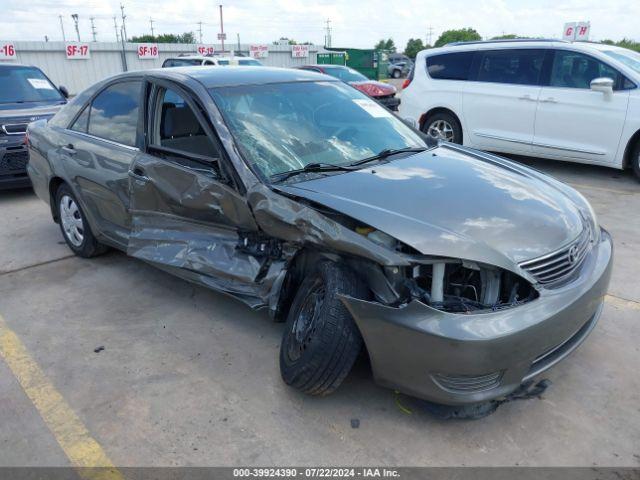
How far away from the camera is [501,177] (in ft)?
10.2

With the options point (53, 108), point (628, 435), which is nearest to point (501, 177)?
point (628, 435)

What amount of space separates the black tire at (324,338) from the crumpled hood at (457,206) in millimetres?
321

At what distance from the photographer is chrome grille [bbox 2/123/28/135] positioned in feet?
21.9

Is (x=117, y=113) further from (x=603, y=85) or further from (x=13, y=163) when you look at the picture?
(x=603, y=85)

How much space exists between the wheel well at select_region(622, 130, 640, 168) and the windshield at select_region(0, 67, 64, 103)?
7.96 metres

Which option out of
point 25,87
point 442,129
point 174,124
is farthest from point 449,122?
point 25,87

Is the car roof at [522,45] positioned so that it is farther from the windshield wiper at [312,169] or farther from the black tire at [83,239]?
the black tire at [83,239]

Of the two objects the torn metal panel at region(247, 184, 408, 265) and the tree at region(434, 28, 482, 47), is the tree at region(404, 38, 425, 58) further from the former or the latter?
the torn metal panel at region(247, 184, 408, 265)

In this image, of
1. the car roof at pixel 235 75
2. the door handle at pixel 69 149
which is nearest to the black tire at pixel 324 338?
the car roof at pixel 235 75

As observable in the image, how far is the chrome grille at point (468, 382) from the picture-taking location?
2293mm

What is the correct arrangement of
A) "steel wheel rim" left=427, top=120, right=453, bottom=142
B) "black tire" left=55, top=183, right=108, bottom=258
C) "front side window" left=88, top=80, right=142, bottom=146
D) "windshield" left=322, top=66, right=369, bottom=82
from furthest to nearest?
1. "windshield" left=322, top=66, right=369, bottom=82
2. "steel wheel rim" left=427, top=120, right=453, bottom=142
3. "black tire" left=55, top=183, right=108, bottom=258
4. "front side window" left=88, top=80, right=142, bottom=146

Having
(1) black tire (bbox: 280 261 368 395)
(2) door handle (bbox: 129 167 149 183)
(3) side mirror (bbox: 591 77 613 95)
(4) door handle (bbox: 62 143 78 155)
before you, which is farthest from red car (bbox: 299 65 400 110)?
(1) black tire (bbox: 280 261 368 395)

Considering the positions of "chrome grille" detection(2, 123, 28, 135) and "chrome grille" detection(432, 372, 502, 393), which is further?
"chrome grille" detection(2, 123, 28, 135)

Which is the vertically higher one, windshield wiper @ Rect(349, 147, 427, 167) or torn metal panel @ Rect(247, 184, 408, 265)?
windshield wiper @ Rect(349, 147, 427, 167)
